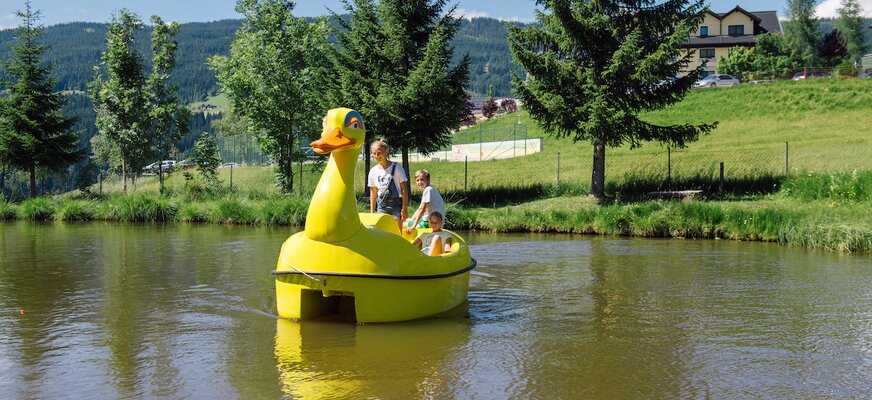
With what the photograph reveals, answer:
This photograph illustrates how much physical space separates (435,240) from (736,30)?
8559 centimetres

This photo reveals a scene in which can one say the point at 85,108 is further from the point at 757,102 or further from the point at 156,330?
the point at 156,330

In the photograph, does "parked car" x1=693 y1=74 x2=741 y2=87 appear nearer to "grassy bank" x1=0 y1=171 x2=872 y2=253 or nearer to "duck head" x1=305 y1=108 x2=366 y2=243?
"grassy bank" x1=0 y1=171 x2=872 y2=253

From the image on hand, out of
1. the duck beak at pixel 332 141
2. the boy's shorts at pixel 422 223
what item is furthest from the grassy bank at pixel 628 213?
the duck beak at pixel 332 141

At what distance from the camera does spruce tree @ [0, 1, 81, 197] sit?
37.0 metres

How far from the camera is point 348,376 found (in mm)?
8219

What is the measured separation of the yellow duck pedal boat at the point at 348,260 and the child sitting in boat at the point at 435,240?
552 mm

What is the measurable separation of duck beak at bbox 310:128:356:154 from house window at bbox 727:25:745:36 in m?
86.5

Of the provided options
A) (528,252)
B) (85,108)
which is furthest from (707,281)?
(85,108)

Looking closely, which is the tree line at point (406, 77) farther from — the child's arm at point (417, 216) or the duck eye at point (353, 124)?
the duck eye at point (353, 124)

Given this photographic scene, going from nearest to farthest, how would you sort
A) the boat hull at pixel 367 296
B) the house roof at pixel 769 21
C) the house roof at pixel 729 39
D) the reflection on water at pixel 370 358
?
the reflection on water at pixel 370 358
the boat hull at pixel 367 296
the house roof at pixel 729 39
the house roof at pixel 769 21

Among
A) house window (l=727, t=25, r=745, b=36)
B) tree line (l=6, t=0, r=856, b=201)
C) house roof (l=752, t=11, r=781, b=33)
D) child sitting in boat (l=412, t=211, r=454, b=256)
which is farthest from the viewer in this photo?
house roof (l=752, t=11, r=781, b=33)

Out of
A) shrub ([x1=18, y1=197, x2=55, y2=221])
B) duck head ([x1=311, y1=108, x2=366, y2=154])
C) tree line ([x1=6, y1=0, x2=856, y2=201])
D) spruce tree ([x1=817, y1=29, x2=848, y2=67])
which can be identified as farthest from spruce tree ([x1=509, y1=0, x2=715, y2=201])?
spruce tree ([x1=817, y1=29, x2=848, y2=67])

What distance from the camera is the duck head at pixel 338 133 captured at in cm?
1011

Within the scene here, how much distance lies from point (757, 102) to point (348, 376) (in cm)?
4559
